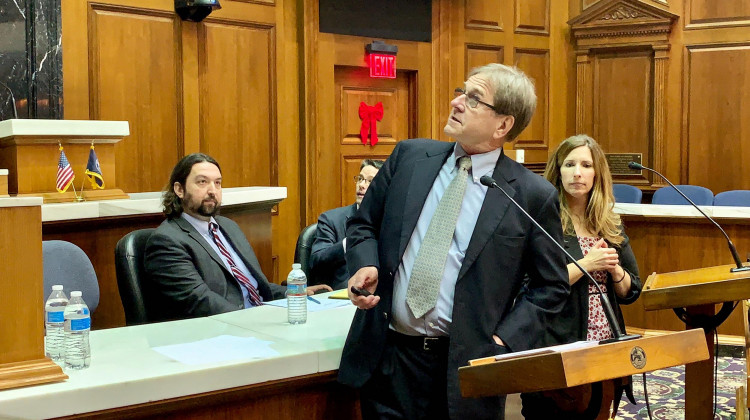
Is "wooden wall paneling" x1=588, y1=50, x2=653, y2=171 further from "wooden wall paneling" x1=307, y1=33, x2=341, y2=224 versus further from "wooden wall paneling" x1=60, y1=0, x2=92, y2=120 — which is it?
"wooden wall paneling" x1=60, y1=0, x2=92, y2=120

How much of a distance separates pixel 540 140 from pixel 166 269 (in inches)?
237

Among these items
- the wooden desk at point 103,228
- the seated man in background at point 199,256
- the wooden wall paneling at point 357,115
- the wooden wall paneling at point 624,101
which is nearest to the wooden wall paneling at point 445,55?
the wooden wall paneling at point 357,115

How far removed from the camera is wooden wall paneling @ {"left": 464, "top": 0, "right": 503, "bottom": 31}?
26.1 ft

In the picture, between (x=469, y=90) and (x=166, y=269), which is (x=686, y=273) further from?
(x=166, y=269)

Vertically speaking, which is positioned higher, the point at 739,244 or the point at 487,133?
the point at 487,133

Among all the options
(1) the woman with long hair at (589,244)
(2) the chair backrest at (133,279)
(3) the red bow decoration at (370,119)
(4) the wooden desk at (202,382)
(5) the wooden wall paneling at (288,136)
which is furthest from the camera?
(3) the red bow decoration at (370,119)

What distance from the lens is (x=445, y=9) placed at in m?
7.83

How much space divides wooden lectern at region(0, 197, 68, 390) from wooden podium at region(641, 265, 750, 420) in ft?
6.52

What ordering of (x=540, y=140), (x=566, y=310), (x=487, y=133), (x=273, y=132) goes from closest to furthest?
(x=487, y=133)
(x=566, y=310)
(x=273, y=132)
(x=540, y=140)

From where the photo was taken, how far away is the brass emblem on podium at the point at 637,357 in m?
1.68

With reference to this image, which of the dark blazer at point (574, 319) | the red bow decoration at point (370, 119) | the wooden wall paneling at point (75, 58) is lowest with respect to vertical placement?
the dark blazer at point (574, 319)

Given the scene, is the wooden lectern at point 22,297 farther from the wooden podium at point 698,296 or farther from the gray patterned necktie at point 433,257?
the wooden podium at point 698,296

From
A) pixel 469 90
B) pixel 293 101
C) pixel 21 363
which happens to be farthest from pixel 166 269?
pixel 293 101

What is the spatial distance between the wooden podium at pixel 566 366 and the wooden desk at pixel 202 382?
0.60m
